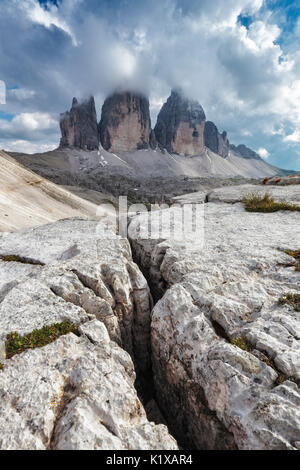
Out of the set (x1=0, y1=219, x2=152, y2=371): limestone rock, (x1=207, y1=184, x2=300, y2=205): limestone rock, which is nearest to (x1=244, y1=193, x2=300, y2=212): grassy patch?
(x1=207, y1=184, x2=300, y2=205): limestone rock

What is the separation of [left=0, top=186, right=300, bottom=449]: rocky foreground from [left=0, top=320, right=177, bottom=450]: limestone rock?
2cm

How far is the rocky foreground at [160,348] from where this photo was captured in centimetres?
390

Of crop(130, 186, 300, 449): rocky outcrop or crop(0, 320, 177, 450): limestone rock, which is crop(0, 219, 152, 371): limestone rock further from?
crop(130, 186, 300, 449): rocky outcrop

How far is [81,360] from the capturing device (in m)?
4.82

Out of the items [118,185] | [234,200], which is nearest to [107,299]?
[234,200]

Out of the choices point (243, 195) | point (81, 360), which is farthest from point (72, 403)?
point (243, 195)

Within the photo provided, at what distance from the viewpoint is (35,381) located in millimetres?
4336

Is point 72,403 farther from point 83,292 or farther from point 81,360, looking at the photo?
point 83,292

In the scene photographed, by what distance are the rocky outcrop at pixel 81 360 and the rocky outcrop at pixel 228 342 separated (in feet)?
3.93

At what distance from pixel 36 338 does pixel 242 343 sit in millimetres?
4589

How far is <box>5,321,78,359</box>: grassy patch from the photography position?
496cm

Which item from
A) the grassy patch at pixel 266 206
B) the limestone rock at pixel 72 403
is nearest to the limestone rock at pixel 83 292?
the limestone rock at pixel 72 403

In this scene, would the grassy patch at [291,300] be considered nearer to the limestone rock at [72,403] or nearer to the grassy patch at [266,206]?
the limestone rock at [72,403]

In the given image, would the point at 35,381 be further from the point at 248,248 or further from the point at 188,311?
the point at 248,248
